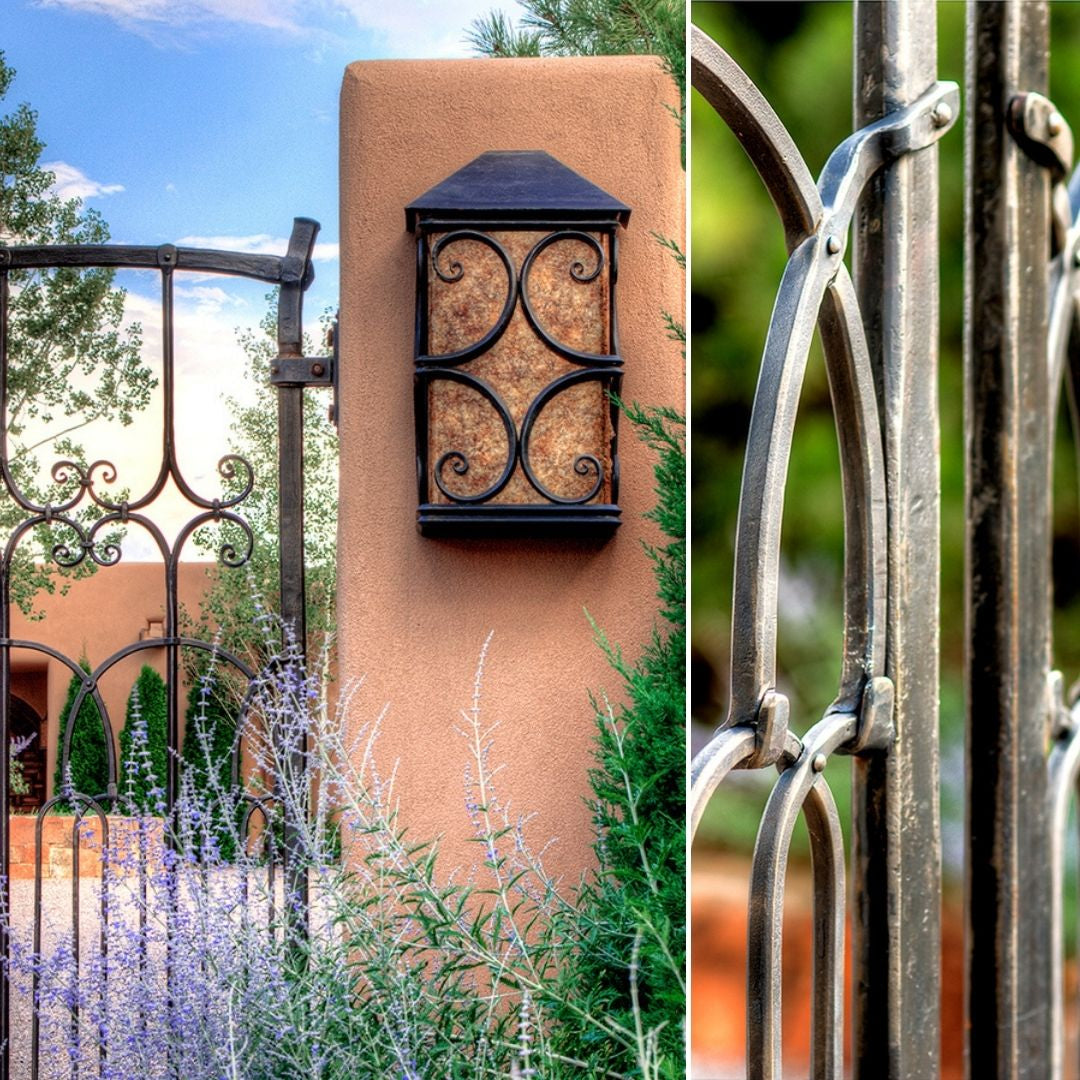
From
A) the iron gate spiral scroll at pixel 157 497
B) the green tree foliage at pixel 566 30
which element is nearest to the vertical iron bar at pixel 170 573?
the iron gate spiral scroll at pixel 157 497

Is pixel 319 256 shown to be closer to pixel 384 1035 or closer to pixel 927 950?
pixel 384 1035

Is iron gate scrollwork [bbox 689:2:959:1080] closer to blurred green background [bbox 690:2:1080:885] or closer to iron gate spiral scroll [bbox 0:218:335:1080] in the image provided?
blurred green background [bbox 690:2:1080:885]

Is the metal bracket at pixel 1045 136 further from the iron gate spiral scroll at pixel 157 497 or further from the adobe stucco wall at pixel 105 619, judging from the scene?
the adobe stucco wall at pixel 105 619

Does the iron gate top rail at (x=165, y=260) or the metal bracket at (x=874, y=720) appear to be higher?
the iron gate top rail at (x=165, y=260)

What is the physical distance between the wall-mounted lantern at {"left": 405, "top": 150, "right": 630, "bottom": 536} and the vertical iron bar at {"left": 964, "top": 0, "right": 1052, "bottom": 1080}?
5.25ft

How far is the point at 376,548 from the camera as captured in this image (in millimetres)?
2271

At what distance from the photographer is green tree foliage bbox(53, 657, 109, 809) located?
242cm

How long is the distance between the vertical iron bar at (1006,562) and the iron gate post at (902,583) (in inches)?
1.1

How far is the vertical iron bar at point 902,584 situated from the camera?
1.77ft

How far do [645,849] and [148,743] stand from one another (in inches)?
45.6

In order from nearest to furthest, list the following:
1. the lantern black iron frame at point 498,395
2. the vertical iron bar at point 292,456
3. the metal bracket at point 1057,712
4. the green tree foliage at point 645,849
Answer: the metal bracket at point 1057,712
the green tree foliage at point 645,849
the lantern black iron frame at point 498,395
the vertical iron bar at point 292,456

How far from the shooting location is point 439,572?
2279 millimetres

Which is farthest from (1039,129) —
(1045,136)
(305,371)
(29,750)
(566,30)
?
(29,750)

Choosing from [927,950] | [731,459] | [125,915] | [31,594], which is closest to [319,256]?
[31,594]
